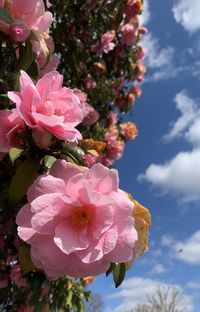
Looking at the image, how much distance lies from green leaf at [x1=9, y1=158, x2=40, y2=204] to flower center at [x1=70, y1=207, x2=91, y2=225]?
0.44 ft

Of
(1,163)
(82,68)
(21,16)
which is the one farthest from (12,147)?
(82,68)

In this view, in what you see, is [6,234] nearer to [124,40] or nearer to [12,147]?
[12,147]

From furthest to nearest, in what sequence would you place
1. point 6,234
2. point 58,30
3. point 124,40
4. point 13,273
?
point 124,40 < point 58,30 < point 13,273 < point 6,234

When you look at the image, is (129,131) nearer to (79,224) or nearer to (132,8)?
(132,8)

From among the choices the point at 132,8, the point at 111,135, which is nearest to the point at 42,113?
the point at 132,8

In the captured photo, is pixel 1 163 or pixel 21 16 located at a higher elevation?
pixel 21 16

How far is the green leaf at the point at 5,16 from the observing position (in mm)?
952

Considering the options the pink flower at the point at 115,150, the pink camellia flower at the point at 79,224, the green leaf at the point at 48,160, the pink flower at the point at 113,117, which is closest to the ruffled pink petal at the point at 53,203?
the pink camellia flower at the point at 79,224

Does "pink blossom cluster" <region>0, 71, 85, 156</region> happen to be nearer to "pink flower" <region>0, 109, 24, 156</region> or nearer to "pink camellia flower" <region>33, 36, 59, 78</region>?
"pink flower" <region>0, 109, 24, 156</region>

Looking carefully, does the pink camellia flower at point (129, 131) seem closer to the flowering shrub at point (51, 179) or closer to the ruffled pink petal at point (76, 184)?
the flowering shrub at point (51, 179)

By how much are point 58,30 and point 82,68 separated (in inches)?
19.8

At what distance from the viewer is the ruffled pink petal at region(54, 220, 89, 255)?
2.38 feet

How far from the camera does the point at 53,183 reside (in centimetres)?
76

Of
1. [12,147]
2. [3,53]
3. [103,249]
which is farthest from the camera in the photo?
[3,53]
